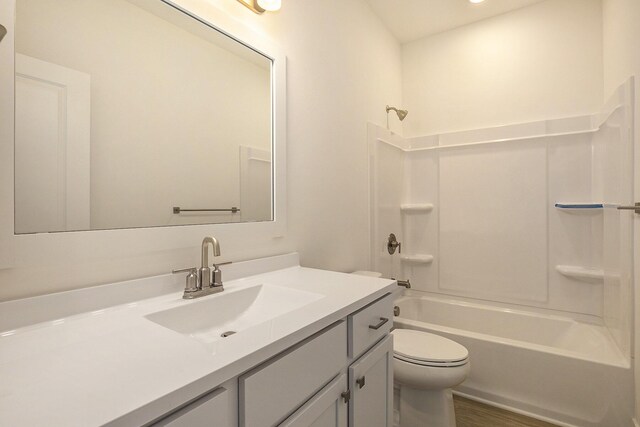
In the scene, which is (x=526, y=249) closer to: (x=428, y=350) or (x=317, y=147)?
(x=428, y=350)

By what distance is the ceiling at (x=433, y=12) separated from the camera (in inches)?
89.0

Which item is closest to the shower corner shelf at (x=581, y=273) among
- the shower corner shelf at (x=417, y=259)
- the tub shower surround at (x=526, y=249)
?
the tub shower surround at (x=526, y=249)

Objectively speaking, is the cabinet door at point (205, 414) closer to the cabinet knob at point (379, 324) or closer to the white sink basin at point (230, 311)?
the white sink basin at point (230, 311)

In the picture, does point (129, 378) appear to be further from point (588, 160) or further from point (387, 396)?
point (588, 160)

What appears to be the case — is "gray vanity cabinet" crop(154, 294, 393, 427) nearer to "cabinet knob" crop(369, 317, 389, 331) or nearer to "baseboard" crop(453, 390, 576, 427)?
"cabinet knob" crop(369, 317, 389, 331)

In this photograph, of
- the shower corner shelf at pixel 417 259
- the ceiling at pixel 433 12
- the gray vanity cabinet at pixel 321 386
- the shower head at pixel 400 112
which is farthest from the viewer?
the shower corner shelf at pixel 417 259

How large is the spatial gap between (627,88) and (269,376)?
2.04 m

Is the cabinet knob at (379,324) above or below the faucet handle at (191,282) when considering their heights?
below

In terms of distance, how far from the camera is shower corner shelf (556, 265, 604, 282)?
2.03 m

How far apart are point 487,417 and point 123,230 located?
81.7 inches

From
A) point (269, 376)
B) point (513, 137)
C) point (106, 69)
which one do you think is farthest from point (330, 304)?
point (513, 137)

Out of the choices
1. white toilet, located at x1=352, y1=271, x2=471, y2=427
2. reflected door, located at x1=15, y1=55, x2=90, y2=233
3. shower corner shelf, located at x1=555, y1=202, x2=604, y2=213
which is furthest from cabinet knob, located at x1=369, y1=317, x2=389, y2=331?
shower corner shelf, located at x1=555, y1=202, x2=604, y2=213

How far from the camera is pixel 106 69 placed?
933 mm

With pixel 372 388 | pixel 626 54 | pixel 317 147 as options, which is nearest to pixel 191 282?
pixel 372 388
